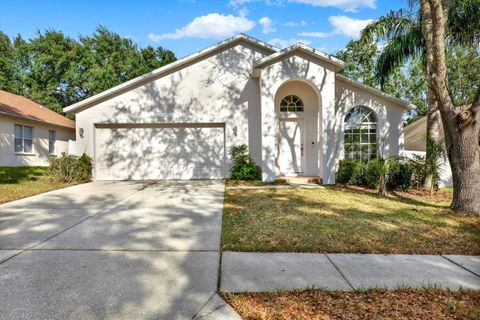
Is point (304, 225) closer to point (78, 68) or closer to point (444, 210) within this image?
point (444, 210)

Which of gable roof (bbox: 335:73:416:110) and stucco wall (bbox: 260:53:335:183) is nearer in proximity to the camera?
stucco wall (bbox: 260:53:335:183)

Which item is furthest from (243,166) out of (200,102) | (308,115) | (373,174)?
(373,174)

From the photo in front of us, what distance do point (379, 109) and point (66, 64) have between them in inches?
1229

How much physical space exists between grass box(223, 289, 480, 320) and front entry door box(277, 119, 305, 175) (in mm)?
9629

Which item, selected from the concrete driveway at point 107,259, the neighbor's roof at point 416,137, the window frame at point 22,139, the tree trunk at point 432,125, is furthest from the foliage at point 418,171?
the window frame at point 22,139

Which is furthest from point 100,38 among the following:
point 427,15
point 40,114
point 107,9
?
point 427,15

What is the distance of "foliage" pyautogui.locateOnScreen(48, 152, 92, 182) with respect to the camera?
11.4 m

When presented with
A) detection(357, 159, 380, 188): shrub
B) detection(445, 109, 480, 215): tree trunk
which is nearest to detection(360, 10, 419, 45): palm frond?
detection(357, 159, 380, 188): shrub

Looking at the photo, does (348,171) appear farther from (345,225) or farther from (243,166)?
(345,225)

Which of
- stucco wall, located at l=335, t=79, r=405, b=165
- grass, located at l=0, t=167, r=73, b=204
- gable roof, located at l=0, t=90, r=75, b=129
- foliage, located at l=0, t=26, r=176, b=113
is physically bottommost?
grass, located at l=0, t=167, r=73, b=204

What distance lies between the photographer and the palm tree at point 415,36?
10.3 metres

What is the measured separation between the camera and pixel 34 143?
1811cm

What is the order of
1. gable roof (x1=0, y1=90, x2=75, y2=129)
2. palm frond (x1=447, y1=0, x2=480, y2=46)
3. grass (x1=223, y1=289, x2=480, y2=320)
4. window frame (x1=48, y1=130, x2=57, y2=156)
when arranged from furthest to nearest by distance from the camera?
window frame (x1=48, y1=130, x2=57, y2=156) → gable roof (x1=0, y1=90, x2=75, y2=129) → palm frond (x1=447, y1=0, x2=480, y2=46) → grass (x1=223, y1=289, x2=480, y2=320)

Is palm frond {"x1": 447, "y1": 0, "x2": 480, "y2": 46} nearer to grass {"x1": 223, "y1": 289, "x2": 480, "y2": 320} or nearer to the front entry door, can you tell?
the front entry door
